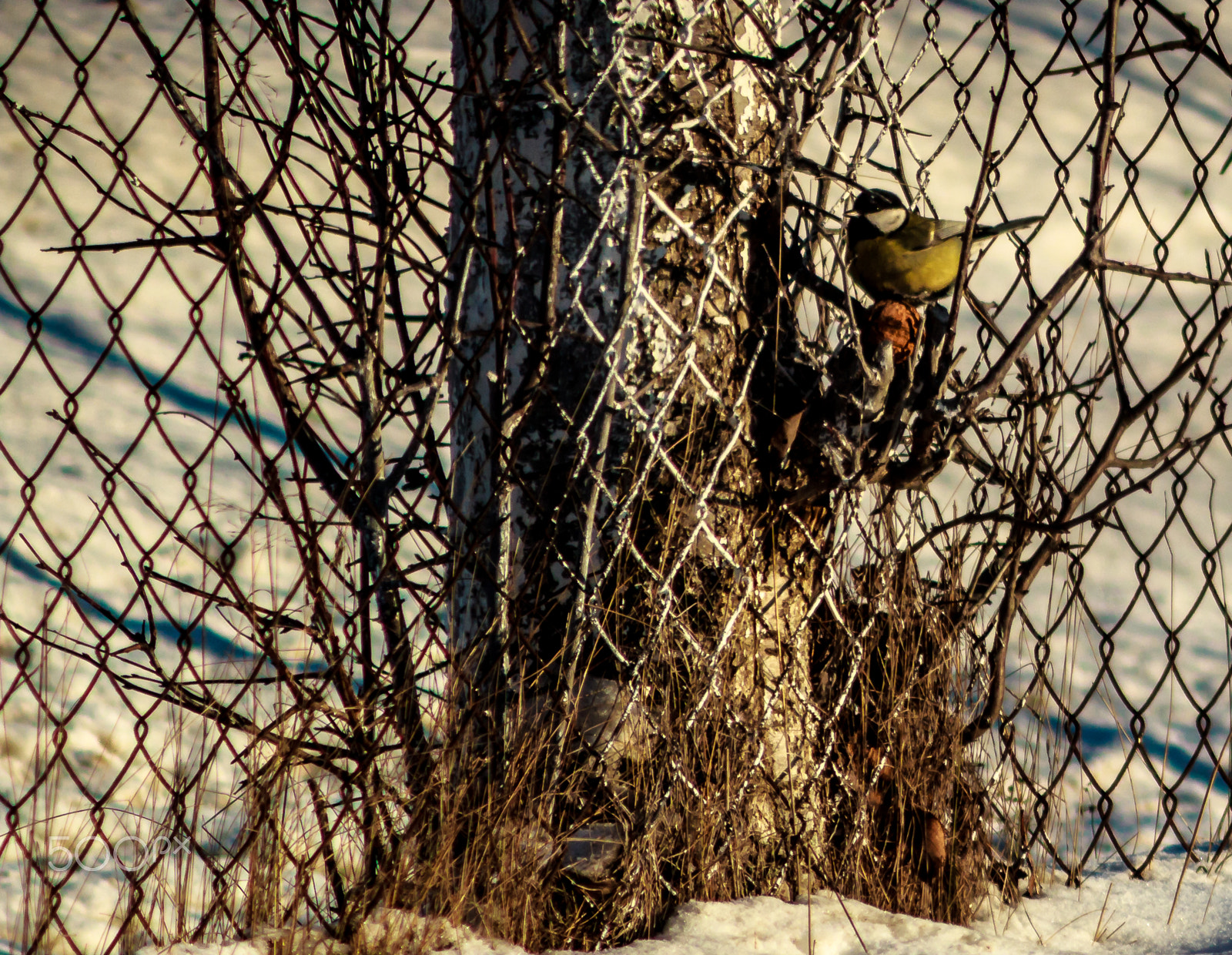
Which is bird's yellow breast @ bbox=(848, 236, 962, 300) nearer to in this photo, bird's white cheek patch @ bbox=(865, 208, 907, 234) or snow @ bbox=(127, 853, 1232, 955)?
bird's white cheek patch @ bbox=(865, 208, 907, 234)

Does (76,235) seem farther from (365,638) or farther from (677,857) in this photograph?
(677,857)

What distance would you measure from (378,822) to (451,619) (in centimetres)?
40

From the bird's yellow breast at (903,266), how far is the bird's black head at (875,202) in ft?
0.20

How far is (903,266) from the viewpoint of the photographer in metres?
2.32

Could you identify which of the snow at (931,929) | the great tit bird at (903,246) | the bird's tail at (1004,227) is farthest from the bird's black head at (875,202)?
the snow at (931,929)

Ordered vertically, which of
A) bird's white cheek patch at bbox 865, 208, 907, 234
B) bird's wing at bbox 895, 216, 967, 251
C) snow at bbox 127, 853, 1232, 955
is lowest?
snow at bbox 127, 853, 1232, 955

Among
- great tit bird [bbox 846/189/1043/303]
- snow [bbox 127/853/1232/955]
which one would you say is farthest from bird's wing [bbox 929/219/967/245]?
snow [bbox 127/853/1232/955]

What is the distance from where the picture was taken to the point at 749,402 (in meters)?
2.32

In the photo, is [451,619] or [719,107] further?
[719,107]

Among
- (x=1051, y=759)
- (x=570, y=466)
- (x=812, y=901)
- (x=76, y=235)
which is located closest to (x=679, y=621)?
(x=570, y=466)

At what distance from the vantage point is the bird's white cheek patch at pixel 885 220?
2.32 m

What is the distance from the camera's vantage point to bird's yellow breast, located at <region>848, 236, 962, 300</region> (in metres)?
2.31

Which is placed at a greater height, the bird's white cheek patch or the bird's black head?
the bird's black head

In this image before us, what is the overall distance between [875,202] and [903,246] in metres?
→ 0.11
